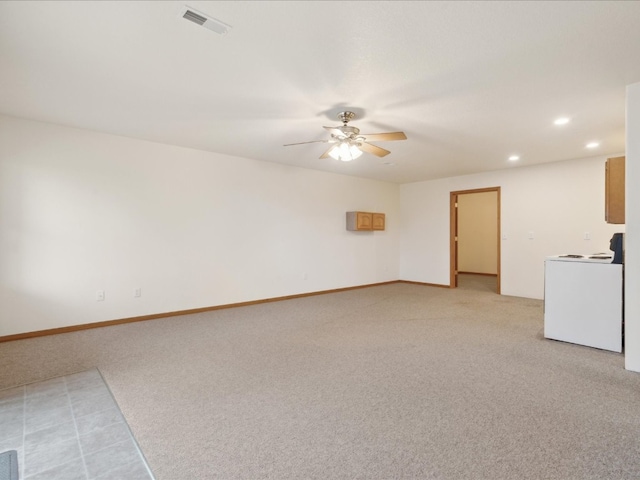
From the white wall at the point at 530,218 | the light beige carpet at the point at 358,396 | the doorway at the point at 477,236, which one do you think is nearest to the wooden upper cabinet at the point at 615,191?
the light beige carpet at the point at 358,396

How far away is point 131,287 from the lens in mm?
4402

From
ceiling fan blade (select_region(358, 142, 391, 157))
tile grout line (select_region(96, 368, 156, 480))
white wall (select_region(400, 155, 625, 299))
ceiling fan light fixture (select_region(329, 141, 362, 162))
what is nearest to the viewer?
tile grout line (select_region(96, 368, 156, 480))

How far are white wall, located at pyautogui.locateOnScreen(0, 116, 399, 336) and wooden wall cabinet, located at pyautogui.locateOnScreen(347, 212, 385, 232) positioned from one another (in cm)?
39

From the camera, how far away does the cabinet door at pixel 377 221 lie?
23.5 ft

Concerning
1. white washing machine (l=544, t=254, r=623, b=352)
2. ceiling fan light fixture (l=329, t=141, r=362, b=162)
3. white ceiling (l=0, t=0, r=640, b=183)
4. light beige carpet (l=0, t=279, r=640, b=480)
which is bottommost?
light beige carpet (l=0, t=279, r=640, b=480)

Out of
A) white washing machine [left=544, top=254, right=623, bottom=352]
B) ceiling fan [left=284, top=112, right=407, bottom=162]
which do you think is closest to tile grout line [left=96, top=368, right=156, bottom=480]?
ceiling fan [left=284, top=112, right=407, bottom=162]

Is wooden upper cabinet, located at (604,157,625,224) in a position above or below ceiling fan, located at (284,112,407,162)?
below

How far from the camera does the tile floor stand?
1650 mm

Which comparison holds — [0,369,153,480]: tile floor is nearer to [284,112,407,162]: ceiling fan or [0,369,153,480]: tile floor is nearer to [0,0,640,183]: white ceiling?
[0,0,640,183]: white ceiling

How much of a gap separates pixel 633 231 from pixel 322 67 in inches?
118

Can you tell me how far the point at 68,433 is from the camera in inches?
77.0

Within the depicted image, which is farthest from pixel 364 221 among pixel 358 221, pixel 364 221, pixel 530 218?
pixel 530 218

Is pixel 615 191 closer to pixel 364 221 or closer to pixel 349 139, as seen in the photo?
pixel 349 139

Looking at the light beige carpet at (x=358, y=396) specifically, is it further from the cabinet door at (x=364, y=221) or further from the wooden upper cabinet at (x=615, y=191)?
the cabinet door at (x=364, y=221)
